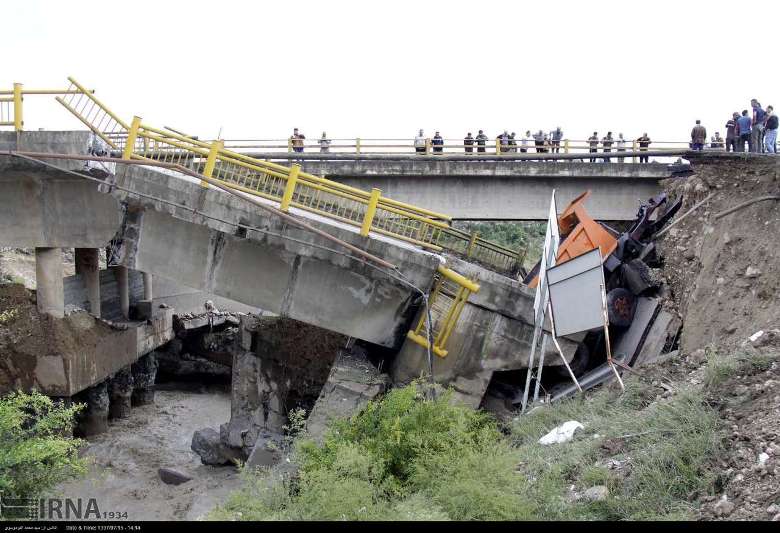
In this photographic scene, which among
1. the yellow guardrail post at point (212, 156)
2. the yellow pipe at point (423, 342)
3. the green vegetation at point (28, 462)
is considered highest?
the yellow guardrail post at point (212, 156)

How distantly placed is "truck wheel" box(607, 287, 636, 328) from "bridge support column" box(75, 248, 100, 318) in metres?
12.7

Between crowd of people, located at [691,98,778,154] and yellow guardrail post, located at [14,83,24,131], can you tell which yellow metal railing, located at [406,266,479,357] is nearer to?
yellow guardrail post, located at [14,83,24,131]

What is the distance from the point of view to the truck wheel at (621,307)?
11203mm

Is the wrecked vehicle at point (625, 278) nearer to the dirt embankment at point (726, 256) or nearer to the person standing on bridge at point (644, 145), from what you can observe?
the dirt embankment at point (726, 256)

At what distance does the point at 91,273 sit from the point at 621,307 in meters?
13.0

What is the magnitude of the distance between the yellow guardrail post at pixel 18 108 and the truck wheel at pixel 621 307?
10.5 meters

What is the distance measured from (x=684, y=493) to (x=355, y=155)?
45.6 feet

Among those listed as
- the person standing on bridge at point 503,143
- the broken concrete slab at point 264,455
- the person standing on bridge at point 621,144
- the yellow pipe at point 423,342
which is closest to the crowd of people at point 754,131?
the person standing on bridge at point 621,144

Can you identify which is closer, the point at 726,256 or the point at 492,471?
the point at 492,471

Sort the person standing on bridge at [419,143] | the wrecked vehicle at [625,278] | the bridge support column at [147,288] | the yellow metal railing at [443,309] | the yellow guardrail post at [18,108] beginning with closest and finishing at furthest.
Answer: the yellow metal railing at [443,309] → the wrecked vehicle at [625,278] → the yellow guardrail post at [18,108] → the person standing on bridge at [419,143] → the bridge support column at [147,288]

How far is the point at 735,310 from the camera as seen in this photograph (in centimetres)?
941

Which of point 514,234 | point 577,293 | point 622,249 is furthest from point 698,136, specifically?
point 514,234

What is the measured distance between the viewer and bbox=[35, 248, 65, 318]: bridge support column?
14.0 meters

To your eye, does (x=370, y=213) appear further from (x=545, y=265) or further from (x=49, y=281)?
(x=49, y=281)
